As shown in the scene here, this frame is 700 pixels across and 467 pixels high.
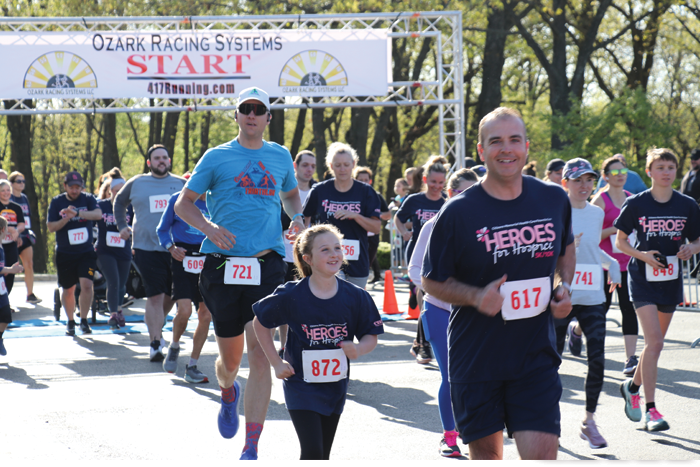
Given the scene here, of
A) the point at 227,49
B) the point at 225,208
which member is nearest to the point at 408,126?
the point at 227,49

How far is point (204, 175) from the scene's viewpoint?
4.96m

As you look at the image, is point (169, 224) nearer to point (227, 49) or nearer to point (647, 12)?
point (227, 49)

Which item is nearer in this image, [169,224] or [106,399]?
[106,399]

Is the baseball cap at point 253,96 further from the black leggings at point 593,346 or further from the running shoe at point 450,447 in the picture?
the black leggings at point 593,346

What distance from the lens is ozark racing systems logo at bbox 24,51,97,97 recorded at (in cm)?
1504

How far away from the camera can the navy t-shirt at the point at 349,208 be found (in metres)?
7.73

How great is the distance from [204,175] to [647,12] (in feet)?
86.7

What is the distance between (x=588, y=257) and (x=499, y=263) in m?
3.15

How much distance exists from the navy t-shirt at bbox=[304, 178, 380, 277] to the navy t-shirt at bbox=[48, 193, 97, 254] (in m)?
4.38

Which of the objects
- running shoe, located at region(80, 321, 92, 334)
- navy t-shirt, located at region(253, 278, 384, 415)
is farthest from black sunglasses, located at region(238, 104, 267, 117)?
running shoe, located at region(80, 321, 92, 334)

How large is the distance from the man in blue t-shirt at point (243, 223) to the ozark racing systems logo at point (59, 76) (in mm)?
11152

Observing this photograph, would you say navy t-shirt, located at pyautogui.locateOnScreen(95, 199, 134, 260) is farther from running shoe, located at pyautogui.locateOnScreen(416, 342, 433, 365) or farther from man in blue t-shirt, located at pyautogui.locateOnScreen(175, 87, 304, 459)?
man in blue t-shirt, located at pyautogui.locateOnScreen(175, 87, 304, 459)

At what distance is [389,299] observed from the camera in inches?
512

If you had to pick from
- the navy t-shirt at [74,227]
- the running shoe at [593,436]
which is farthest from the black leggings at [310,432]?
the navy t-shirt at [74,227]
